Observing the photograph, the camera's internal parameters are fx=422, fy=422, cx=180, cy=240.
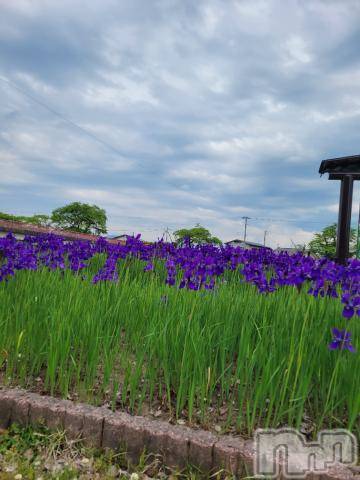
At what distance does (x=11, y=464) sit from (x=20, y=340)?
98 cm

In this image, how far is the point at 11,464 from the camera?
260cm

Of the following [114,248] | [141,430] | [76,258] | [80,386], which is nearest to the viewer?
[141,430]

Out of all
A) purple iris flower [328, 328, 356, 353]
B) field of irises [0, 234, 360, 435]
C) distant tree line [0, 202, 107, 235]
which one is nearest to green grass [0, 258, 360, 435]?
A: field of irises [0, 234, 360, 435]

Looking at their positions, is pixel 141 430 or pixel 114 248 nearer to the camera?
pixel 141 430


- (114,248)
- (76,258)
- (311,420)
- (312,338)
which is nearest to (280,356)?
(312,338)

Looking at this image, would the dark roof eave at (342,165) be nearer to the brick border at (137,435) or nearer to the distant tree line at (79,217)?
the brick border at (137,435)

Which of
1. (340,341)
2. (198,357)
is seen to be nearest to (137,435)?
(198,357)

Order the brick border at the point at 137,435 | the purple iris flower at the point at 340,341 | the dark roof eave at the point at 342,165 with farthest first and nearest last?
1. the dark roof eave at the point at 342,165
2. the purple iris flower at the point at 340,341
3. the brick border at the point at 137,435

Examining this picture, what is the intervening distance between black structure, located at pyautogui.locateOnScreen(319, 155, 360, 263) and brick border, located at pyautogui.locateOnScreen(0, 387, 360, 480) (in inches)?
331

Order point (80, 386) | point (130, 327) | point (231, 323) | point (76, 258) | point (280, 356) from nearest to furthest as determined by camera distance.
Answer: point (280, 356) < point (80, 386) < point (231, 323) < point (130, 327) < point (76, 258)

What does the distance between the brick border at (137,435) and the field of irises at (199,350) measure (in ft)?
0.64

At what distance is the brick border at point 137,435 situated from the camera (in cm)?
239

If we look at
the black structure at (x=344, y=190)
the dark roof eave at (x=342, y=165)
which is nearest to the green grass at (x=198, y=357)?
the black structure at (x=344, y=190)

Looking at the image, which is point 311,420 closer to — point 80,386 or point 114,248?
point 80,386
